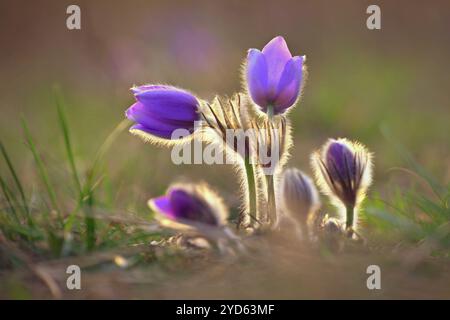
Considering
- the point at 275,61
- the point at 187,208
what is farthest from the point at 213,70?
the point at 187,208

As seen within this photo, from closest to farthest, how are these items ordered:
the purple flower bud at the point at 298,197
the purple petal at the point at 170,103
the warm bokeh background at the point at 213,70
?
the purple flower bud at the point at 298,197, the purple petal at the point at 170,103, the warm bokeh background at the point at 213,70

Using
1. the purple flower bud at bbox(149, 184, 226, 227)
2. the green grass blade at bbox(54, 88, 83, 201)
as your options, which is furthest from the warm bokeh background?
the purple flower bud at bbox(149, 184, 226, 227)

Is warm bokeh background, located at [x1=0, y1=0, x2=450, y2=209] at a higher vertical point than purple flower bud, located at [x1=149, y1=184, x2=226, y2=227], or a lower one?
higher

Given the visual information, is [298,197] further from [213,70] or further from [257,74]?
[213,70]

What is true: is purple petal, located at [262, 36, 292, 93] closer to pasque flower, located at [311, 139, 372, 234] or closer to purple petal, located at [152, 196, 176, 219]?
pasque flower, located at [311, 139, 372, 234]

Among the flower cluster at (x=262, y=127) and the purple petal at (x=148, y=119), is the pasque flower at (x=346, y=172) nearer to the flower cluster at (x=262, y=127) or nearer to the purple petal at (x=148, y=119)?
the flower cluster at (x=262, y=127)

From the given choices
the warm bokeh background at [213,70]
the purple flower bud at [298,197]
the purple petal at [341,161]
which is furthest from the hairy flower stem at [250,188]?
the warm bokeh background at [213,70]
